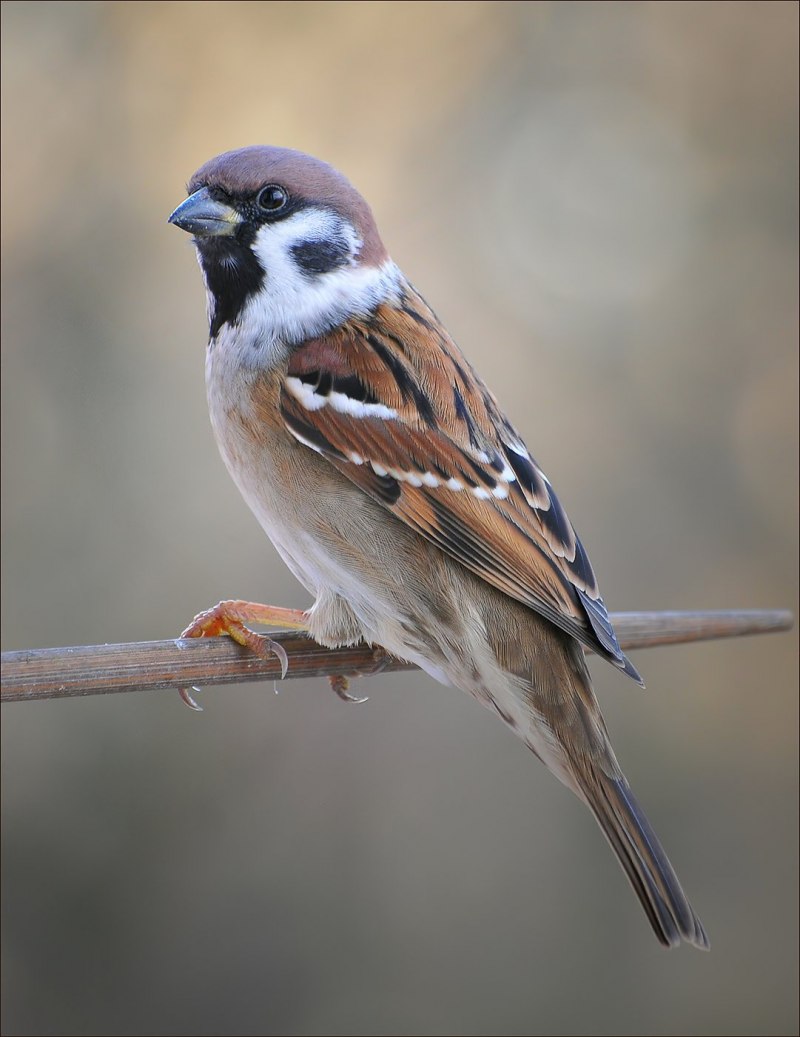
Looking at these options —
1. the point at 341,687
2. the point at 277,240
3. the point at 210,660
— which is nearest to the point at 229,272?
the point at 277,240

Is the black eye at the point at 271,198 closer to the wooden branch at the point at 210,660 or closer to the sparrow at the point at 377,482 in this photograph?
the sparrow at the point at 377,482

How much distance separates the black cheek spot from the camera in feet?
6.57

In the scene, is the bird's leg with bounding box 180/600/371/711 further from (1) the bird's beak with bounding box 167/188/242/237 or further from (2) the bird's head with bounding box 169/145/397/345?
(1) the bird's beak with bounding box 167/188/242/237

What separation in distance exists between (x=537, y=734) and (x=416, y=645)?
227 millimetres

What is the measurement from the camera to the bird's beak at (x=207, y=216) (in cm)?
195

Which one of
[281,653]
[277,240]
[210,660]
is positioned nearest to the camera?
[210,660]

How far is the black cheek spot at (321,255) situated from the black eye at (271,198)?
2.7 inches

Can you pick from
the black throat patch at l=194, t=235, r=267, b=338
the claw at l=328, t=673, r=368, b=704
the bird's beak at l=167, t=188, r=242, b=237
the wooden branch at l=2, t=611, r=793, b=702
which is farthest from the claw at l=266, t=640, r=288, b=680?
the bird's beak at l=167, t=188, r=242, b=237

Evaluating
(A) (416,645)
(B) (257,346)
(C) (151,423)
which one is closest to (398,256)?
(C) (151,423)

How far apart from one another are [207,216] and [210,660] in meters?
0.70

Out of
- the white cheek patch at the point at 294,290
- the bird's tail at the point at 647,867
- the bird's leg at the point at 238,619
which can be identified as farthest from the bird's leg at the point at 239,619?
the bird's tail at the point at 647,867

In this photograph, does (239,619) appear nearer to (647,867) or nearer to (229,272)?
(229,272)

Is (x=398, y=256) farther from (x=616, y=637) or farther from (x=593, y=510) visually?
(x=616, y=637)

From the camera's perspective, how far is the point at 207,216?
6.41 ft
